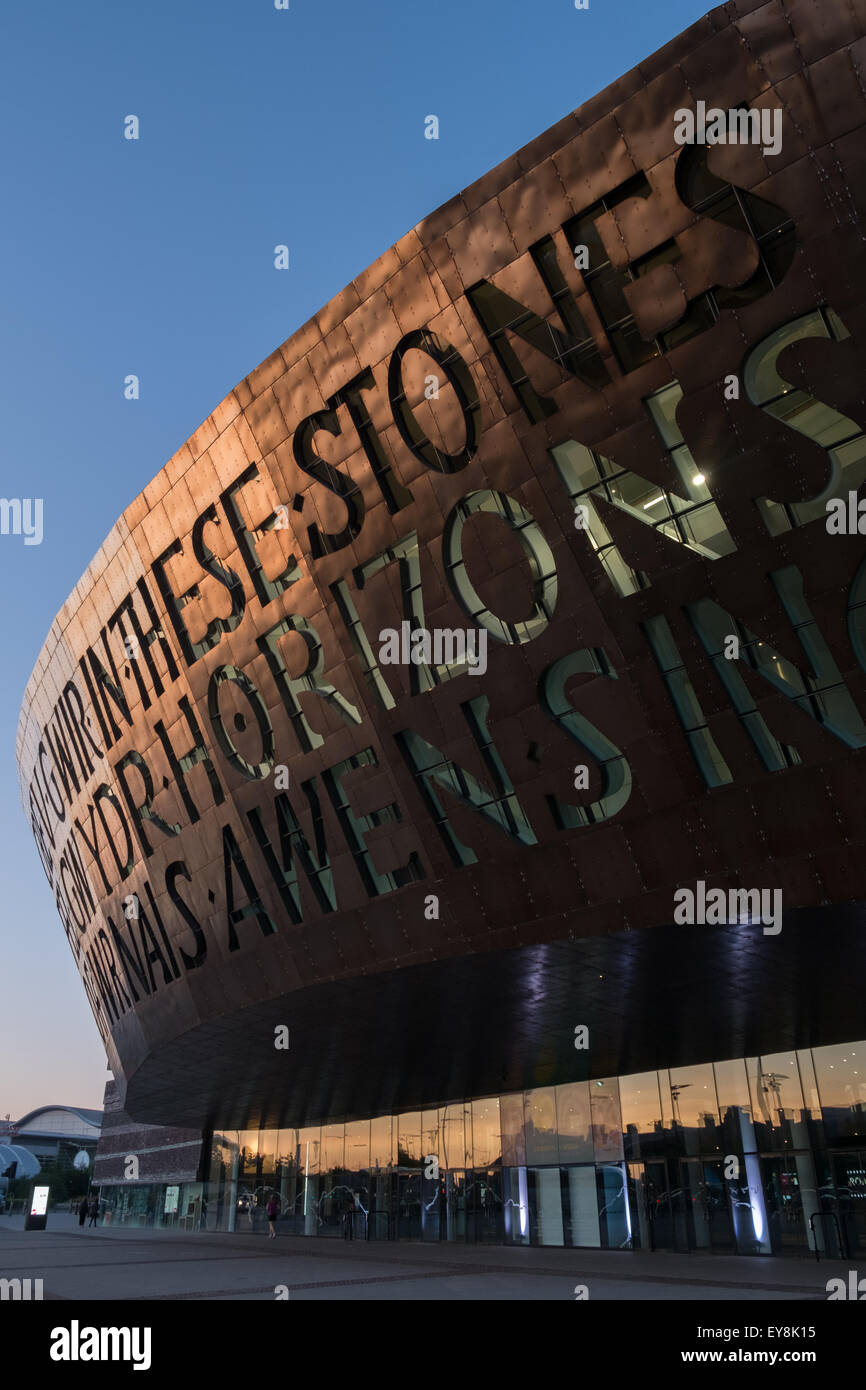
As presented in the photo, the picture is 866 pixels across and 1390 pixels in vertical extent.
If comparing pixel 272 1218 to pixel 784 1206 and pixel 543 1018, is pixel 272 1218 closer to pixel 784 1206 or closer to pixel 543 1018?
pixel 784 1206

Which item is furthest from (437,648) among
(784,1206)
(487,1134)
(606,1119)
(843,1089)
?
(487,1134)

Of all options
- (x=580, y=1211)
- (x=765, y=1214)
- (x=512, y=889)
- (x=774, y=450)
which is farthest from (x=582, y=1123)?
(x=774, y=450)

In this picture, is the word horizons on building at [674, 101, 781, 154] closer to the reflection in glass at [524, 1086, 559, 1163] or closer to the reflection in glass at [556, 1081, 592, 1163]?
the reflection in glass at [556, 1081, 592, 1163]

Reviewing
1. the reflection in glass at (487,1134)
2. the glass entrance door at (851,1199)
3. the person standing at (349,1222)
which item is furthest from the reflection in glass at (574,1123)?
the person standing at (349,1222)

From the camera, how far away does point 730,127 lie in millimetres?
14273

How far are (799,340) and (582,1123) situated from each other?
24904mm

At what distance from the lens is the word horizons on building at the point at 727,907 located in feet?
50.2

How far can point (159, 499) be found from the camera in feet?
78.4

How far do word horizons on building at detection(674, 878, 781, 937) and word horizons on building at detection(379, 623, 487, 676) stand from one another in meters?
5.03
